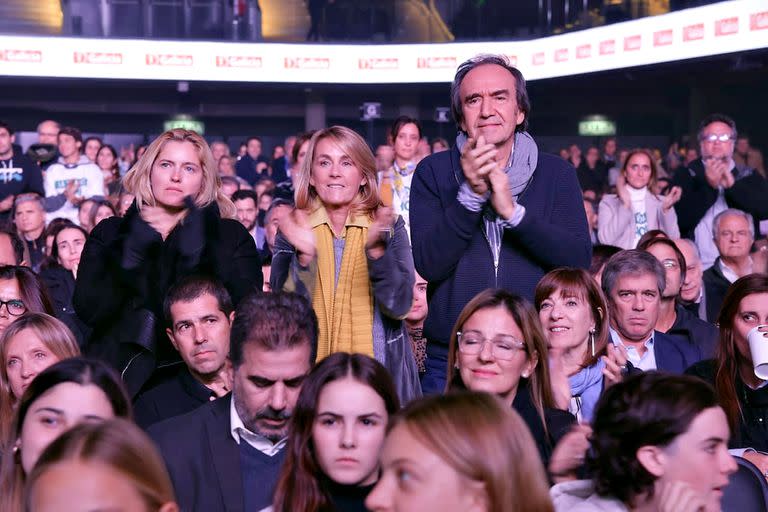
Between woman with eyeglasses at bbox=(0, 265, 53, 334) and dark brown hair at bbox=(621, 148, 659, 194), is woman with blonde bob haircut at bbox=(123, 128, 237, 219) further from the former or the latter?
dark brown hair at bbox=(621, 148, 659, 194)

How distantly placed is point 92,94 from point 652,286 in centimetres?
1591

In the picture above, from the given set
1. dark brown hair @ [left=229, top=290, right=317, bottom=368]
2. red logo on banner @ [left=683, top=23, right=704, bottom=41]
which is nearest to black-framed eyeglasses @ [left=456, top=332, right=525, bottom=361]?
dark brown hair @ [left=229, top=290, right=317, bottom=368]

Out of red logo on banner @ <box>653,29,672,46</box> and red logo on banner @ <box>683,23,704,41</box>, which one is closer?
red logo on banner @ <box>683,23,704,41</box>

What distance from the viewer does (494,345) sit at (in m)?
3.54

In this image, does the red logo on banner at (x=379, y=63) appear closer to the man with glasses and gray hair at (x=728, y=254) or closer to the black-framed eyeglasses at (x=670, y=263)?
the man with glasses and gray hair at (x=728, y=254)

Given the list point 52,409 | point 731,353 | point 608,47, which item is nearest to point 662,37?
point 608,47

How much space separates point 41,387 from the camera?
10.0ft

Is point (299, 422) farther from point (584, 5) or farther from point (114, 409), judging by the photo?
point (584, 5)

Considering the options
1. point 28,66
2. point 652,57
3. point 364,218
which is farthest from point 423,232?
point 28,66

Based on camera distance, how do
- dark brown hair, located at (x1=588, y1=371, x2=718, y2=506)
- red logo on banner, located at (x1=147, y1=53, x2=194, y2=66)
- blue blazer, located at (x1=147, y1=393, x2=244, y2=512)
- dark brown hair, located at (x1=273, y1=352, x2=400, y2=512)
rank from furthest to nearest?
red logo on banner, located at (x1=147, y1=53, x2=194, y2=66)
blue blazer, located at (x1=147, y1=393, x2=244, y2=512)
dark brown hair, located at (x1=273, y1=352, x2=400, y2=512)
dark brown hair, located at (x1=588, y1=371, x2=718, y2=506)

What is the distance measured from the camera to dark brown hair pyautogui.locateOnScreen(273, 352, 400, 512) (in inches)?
115

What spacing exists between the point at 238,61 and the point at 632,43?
5761mm

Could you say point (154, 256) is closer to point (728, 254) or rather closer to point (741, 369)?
point (741, 369)

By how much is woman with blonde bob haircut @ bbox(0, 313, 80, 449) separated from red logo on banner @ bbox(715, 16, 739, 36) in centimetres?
1016
